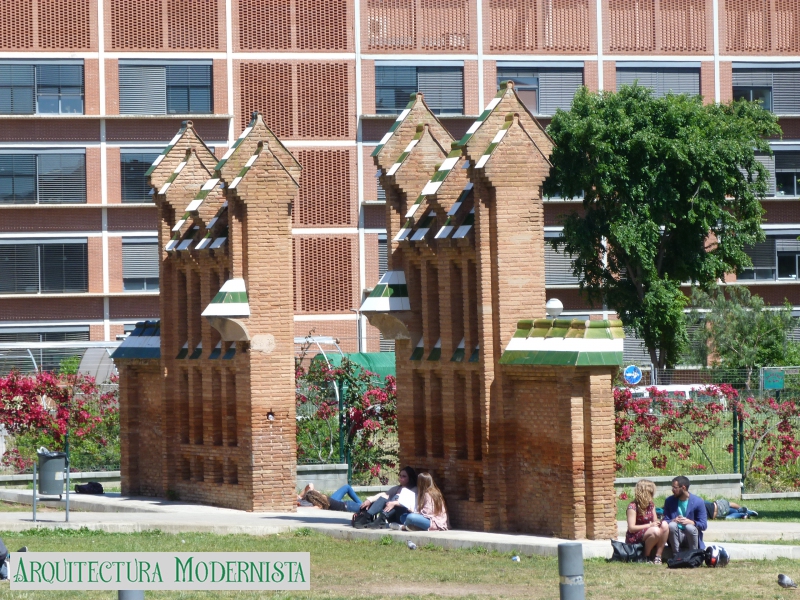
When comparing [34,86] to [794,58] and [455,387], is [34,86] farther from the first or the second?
[455,387]

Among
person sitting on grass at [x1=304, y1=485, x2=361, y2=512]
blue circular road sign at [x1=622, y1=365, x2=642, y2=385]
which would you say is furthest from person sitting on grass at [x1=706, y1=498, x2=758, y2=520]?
blue circular road sign at [x1=622, y1=365, x2=642, y2=385]

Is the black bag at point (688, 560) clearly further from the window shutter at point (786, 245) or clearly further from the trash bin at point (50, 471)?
the window shutter at point (786, 245)

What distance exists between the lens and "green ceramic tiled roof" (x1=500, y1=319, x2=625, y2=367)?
1706cm

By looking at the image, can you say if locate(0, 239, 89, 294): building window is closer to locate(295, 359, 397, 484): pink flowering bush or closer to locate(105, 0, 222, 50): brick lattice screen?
locate(105, 0, 222, 50): brick lattice screen

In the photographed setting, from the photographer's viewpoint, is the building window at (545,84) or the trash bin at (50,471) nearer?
the trash bin at (50,471)

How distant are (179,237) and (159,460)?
13.2 ft

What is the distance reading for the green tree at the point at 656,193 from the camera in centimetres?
4688

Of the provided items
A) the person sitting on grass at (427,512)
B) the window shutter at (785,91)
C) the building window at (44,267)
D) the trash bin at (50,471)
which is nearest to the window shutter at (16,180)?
the building window at (44,267)

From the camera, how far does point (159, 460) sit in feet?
81.9

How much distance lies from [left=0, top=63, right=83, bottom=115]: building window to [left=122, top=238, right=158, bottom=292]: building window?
19.2ft

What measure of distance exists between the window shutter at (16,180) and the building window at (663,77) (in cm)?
2379

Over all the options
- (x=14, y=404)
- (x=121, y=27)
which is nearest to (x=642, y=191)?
(x=121, y=27)

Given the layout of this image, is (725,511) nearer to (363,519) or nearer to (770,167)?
(363,519)

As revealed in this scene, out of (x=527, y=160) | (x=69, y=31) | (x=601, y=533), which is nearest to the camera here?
(x=601, y=533)
